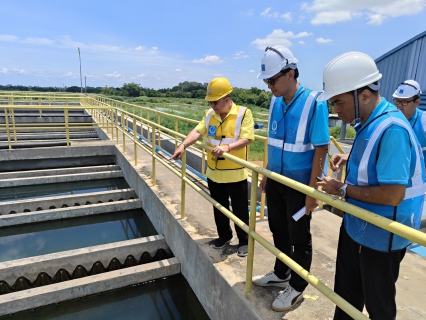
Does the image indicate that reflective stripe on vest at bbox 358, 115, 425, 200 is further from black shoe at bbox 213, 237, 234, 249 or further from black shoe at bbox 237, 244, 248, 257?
black shoe at bbox 213, 237, 234, 249

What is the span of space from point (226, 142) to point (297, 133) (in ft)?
2.72

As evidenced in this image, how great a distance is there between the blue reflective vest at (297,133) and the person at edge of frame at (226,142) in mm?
482

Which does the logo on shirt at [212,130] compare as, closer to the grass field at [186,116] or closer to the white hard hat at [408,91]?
the white hard hat at [408,91]

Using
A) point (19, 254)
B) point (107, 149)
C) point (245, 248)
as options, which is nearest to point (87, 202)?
point (19, 254)

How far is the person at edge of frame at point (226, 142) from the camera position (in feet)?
8.25

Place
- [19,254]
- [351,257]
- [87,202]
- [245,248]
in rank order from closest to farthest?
[351,257] → [245,248] → [19,254] → [87,202]

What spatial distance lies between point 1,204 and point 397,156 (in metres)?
6.20

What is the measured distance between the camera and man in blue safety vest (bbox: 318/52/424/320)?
1205 mm

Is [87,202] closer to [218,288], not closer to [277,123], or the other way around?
[218,288]

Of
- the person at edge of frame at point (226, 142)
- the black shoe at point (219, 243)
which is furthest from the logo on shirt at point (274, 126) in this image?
the black shoe at point (219, 243)

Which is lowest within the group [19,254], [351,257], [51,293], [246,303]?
[19,254]

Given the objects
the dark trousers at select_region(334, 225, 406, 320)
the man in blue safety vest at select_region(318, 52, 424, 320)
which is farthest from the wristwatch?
the dark trousers at select_region(334, 225, 406, 320)

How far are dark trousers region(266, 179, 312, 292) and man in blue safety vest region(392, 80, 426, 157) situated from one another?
5.88ft

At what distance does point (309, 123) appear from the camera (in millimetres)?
1877
